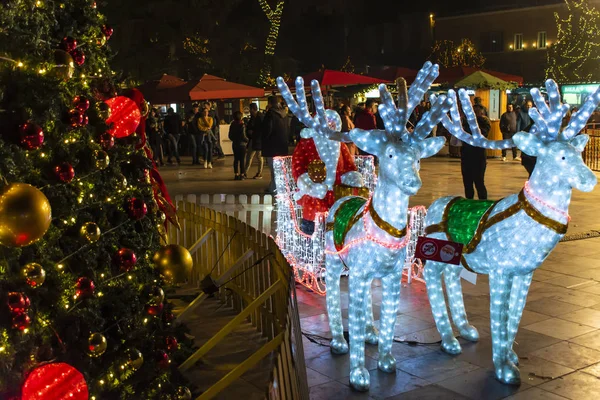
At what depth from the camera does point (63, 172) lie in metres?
3.26

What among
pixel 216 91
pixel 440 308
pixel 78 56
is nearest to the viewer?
pixel 78 56

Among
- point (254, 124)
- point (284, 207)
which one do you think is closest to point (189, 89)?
point (254, 124)

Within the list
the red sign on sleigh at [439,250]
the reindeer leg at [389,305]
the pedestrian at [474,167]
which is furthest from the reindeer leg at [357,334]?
the pedestrian at [474,167]

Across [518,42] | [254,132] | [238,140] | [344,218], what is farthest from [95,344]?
[518,42]

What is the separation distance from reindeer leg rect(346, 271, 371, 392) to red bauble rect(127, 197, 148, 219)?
78.0 inches

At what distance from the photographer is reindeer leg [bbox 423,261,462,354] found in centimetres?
593

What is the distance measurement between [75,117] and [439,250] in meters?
3.08

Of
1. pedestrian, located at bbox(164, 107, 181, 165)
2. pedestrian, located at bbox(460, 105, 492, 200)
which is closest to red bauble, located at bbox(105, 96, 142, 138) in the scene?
pedestrian, located at bbox(460, 105, 492, 200)

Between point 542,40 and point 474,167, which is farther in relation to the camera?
point 542,40

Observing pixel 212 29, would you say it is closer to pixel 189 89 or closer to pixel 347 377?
pixel 189 89

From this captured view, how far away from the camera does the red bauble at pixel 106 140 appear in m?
3.79

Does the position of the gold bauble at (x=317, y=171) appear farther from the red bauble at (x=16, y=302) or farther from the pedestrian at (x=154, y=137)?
the pedestrian at (x=154, y=137)

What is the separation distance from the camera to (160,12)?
3064cm

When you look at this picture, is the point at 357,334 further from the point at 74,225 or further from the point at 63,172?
the point at 63,172
